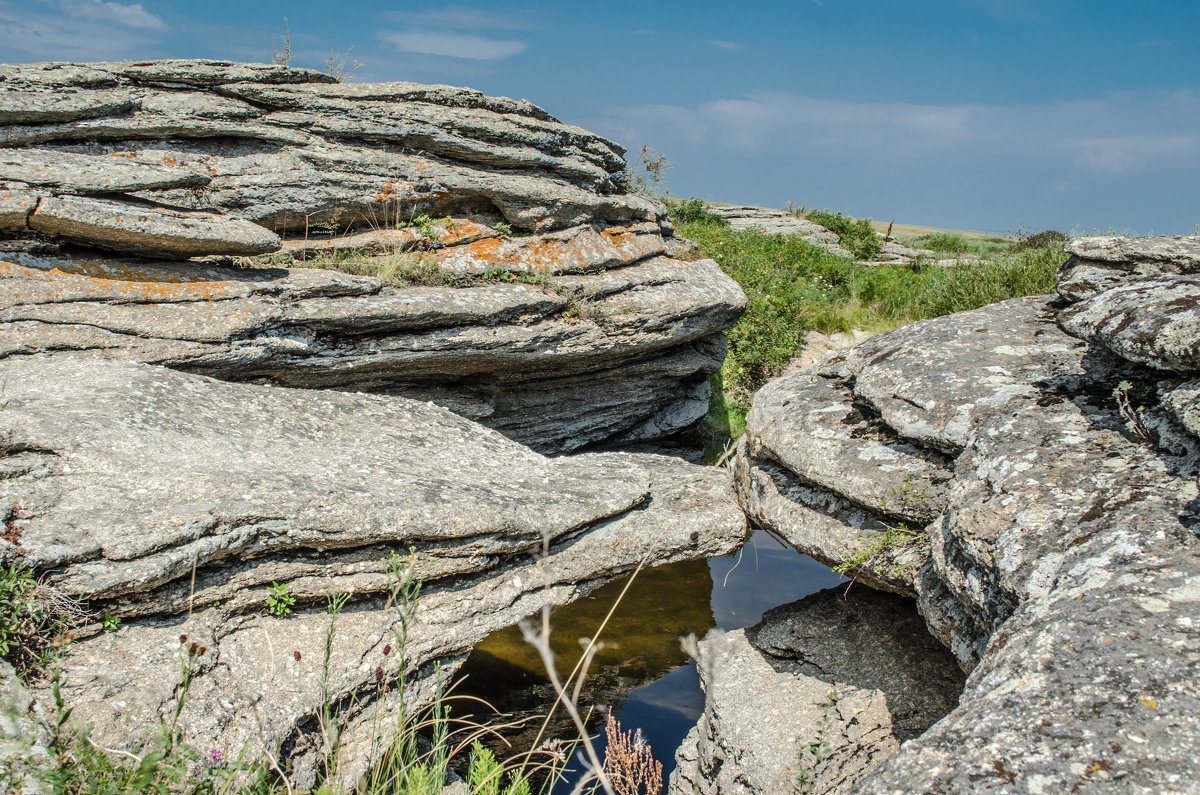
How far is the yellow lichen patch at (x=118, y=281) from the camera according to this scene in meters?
7.81

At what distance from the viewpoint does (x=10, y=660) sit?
456 cm

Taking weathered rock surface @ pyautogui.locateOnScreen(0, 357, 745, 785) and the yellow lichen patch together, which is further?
the yellow lichen patch

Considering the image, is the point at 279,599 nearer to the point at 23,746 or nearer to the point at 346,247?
the point at 23,746

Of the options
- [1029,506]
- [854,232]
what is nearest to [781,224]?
[854,232]

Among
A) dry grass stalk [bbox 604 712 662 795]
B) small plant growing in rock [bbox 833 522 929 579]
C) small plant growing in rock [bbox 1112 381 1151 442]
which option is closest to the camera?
small plant growing in rock [bbox 1112 381 1151 442]

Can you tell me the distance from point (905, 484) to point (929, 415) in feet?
2.16

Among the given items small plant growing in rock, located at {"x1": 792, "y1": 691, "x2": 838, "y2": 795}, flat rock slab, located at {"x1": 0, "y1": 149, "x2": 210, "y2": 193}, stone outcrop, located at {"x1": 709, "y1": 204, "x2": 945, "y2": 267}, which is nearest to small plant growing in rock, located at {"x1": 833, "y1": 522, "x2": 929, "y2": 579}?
small plant growing in rock, located at {"x1": 792, "y1": 691, "x2": 838, "y2": 795}

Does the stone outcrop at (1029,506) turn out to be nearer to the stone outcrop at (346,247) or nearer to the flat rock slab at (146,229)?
the stone outcrop at (346,247)

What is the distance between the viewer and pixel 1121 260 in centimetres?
692

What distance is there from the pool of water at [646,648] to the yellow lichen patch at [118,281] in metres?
5.31

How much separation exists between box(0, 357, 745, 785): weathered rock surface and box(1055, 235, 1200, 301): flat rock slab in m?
4.32

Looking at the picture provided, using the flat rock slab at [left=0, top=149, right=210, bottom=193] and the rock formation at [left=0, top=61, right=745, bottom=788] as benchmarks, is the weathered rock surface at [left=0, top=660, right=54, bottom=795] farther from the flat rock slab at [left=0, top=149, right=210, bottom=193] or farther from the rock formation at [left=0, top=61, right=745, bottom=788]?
the flat rock slab at [left=0, top=149, right=210, bottom=193]

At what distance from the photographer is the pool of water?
8.55m

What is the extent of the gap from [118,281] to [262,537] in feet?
14.5
